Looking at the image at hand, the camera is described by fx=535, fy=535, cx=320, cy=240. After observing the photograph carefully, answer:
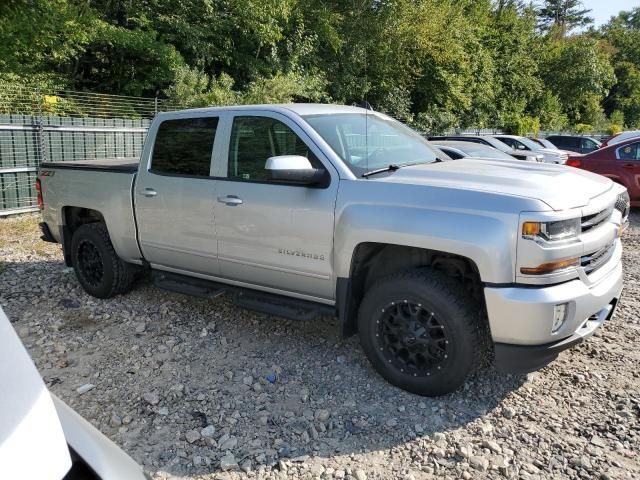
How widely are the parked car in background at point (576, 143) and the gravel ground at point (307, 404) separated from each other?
18.7 metres

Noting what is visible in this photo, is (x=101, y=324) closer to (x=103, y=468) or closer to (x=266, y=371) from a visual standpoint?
(x=266, y=371)

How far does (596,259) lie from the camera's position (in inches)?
137

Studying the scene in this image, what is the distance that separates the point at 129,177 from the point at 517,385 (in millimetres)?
3742

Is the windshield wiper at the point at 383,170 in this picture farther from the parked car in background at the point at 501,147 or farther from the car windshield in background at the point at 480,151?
the parked car in background at the point at 501,147

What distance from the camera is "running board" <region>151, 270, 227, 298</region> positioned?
14.9 ft

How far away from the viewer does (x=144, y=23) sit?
17375mm

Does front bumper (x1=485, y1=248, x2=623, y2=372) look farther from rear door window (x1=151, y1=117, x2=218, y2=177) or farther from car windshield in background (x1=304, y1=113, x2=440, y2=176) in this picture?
rear door window (x1=151, y1=117, x2=218, y2=177)

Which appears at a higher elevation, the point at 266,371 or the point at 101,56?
the point at 101,56

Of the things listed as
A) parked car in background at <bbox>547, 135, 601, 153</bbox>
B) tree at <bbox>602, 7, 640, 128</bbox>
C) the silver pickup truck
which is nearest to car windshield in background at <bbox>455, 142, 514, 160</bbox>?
the silver pickup truck

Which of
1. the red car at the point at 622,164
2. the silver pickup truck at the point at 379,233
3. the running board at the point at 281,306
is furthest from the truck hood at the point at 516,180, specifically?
the red car at the point at 622,164

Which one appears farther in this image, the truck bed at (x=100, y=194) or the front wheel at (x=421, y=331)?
the truck bed at (x=100, y=194)

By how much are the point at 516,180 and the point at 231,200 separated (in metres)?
2.11

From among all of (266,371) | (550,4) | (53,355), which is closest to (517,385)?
(266,371)

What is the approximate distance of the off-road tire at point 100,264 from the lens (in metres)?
5.36
